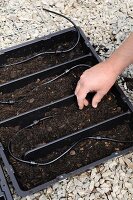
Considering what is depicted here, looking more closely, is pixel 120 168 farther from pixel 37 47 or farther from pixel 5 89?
pixel 37 47

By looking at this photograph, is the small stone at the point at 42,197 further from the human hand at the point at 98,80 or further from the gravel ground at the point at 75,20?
the gravel ground at the point at 75,20

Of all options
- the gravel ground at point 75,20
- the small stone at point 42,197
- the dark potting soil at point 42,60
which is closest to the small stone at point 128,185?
the small stone at point 42,197

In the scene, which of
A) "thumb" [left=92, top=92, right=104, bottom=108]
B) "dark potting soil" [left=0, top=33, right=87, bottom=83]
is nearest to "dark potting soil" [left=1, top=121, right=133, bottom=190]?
"thumb" [left=92, top=92, right=104, bottom=108]

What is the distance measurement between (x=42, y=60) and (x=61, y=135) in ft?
2.03

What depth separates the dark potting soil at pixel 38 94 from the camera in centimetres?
212

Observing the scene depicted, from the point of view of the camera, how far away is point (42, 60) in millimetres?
2369

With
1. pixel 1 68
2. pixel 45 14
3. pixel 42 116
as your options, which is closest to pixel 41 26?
pixel 45 14

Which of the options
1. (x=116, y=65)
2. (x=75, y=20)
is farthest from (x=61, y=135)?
(x=75, y=20)

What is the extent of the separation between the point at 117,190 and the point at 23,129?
63cm

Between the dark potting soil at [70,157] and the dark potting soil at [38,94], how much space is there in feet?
0.67

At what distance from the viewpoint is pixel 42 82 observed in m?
2.24

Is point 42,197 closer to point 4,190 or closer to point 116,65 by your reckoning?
point 4,190

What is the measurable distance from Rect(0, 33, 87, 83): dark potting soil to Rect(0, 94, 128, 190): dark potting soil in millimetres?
379

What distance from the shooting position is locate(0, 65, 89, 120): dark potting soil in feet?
6.97
